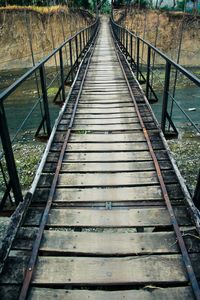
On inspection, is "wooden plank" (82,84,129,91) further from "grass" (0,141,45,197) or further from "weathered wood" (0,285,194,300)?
"weathered wood" (0,285,194,300)

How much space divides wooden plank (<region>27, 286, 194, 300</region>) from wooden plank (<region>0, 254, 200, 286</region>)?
66mm

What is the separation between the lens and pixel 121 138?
5.02 meters

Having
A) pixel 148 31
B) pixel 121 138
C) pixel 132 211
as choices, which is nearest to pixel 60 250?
pixel 132 211

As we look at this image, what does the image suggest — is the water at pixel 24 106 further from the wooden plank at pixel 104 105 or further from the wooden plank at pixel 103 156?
the wooden plank at pixel 103 156

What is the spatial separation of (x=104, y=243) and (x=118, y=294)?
0.56 meters

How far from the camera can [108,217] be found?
318 cm

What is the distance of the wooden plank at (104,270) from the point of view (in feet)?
8.00

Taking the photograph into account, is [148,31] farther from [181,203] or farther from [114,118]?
[181,203]

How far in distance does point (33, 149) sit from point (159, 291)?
13.9 meters

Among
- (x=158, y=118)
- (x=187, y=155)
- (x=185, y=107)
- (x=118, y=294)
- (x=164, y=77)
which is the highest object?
(x=118, y=294)

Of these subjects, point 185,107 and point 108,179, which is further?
point 185,107

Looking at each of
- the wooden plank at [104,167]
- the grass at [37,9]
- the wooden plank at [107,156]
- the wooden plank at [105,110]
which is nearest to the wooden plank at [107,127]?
the wooden plank at [105,110]

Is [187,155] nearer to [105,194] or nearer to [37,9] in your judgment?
[105,194]

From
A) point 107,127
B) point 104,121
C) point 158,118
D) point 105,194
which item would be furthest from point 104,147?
point 158,118
